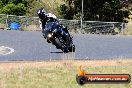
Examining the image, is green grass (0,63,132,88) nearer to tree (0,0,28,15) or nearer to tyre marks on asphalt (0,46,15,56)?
tyre marks on asphalt (0,46,15,56)

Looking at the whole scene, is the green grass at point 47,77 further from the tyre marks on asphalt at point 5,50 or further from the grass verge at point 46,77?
the tyre marks on asphalt at point 5,50

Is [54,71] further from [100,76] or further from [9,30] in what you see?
[9,30]

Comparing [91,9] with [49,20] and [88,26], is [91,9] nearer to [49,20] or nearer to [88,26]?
[88,26]

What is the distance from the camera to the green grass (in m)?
14.7

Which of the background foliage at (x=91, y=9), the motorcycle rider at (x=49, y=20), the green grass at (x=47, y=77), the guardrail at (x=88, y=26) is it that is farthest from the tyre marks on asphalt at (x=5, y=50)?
the background foliage at (x=91, y=9)

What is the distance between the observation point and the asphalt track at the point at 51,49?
26.0m

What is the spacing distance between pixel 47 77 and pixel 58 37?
7658mm

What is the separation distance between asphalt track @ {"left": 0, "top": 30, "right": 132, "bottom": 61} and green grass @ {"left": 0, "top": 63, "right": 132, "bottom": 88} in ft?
11.7

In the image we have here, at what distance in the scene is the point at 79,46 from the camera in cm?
3300

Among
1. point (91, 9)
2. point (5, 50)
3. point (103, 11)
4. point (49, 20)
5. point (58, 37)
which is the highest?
point (49, 20)

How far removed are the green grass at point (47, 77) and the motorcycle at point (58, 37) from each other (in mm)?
5542

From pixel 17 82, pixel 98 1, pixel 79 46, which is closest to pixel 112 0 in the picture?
pixel 98 1

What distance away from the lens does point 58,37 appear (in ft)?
30.1

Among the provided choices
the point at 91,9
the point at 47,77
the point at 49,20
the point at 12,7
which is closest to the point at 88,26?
the point at 91,9
